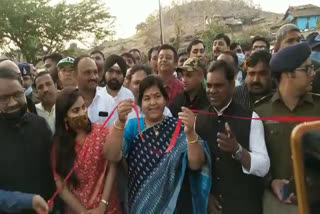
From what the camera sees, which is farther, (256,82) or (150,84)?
(256,82)

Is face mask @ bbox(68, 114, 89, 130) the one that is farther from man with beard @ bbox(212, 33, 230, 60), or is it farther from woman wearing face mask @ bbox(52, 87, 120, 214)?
man with beard @ bbox(212, 33, 230, 60)

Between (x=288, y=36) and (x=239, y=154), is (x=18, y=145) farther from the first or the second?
(x=288, y=36)

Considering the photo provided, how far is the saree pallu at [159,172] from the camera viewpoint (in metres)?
2.78

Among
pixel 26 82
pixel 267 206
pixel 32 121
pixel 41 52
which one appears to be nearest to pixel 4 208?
pixel 32 121

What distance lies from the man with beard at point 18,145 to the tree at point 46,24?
21.5m

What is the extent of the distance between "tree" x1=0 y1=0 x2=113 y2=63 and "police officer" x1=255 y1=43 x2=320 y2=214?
72.2ft

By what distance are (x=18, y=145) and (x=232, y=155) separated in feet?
4.70

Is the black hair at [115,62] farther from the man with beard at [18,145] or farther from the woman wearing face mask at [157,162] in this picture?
the man with beard at [18,145]

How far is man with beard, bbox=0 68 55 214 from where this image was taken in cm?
255

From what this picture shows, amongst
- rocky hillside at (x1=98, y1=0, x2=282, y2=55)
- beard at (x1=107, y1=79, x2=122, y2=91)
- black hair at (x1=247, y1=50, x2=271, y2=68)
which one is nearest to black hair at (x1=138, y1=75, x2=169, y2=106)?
black hair at (x1=247, y1=50, x2=271, y2=68)

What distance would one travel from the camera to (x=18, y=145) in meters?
2.58

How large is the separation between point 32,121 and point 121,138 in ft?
2.09

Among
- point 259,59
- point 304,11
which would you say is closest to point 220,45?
point 259,59

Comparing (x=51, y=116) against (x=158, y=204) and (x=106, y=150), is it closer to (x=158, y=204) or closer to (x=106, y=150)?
(x=106, y=150)
